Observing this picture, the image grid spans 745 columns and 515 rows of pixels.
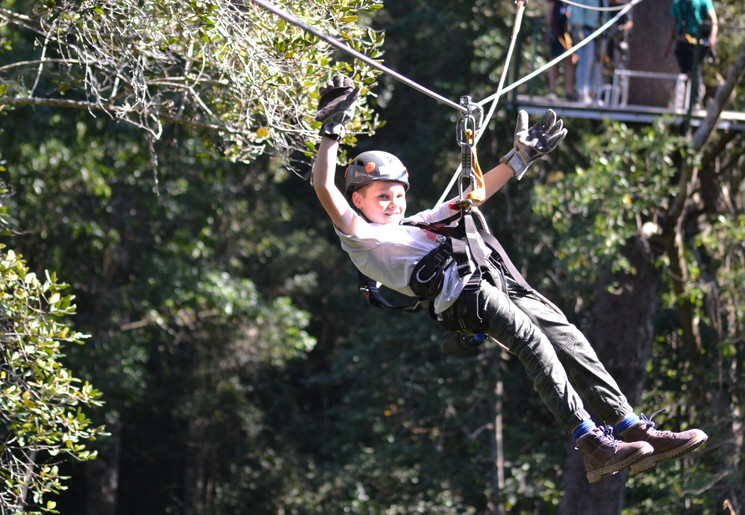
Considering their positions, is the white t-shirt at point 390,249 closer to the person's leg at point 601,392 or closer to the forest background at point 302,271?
the person's leg at point 601,392

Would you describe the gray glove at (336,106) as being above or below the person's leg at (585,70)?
below

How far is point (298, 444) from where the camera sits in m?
17.2

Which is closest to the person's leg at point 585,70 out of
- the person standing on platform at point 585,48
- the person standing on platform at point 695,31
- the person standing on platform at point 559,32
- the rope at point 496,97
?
the person standing on platform at point 585,48

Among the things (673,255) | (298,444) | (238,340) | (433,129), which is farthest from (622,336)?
(298,444)

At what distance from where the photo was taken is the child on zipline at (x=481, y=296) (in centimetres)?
405

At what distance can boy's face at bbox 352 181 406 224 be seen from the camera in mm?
4367

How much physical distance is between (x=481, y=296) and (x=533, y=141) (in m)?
0.87

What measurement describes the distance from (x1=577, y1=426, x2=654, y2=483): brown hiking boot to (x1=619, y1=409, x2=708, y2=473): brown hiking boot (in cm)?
6

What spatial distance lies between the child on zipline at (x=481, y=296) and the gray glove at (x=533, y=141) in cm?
52

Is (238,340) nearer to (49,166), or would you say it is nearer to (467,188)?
(49,166)

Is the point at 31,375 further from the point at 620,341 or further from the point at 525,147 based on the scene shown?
the point at 620,341

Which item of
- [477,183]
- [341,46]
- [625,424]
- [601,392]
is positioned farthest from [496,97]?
[625,424]

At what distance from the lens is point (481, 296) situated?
13.5 feet

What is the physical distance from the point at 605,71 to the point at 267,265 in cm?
879
